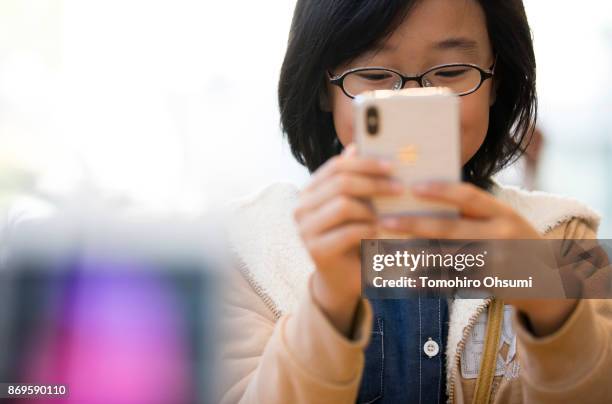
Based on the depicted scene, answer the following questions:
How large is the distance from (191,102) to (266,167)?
0.11 m

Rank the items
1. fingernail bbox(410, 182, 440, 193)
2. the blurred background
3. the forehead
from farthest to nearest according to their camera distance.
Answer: the blurred background < the forehead < fingernail bbox(410, 182, 440, 193)

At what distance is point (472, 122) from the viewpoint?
68 centimetres

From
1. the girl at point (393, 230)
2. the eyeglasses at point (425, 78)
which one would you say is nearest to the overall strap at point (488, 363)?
the girl at point (393, 230)

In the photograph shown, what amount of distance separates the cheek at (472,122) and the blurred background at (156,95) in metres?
0.15

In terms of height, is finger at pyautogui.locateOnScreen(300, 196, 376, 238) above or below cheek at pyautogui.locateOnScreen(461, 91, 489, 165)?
below

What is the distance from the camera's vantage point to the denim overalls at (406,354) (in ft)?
2.22

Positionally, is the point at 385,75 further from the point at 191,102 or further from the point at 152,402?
the point at 152,402

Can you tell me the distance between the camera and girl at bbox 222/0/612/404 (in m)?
0.48

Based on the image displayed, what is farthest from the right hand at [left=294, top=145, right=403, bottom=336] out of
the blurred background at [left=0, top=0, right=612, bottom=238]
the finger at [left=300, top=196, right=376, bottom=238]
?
the blurred background at [left=0, top=0, right=612, bottom=238]

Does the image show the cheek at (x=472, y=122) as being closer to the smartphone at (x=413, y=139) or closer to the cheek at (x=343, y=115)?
the cheek at (x=343, y=115)

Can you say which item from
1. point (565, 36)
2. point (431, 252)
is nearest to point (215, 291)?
point (431, 252)

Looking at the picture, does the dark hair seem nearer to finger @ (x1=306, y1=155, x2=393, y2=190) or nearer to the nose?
the nose

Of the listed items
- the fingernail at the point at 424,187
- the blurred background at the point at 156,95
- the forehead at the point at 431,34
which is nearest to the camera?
the fingernail at the point at 424,187

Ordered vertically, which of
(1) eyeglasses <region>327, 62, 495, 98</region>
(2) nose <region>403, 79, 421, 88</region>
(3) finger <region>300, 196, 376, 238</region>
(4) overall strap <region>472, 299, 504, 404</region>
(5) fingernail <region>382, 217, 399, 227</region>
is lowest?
(4) overall strap <region>472, 299, 504, 404</region>
